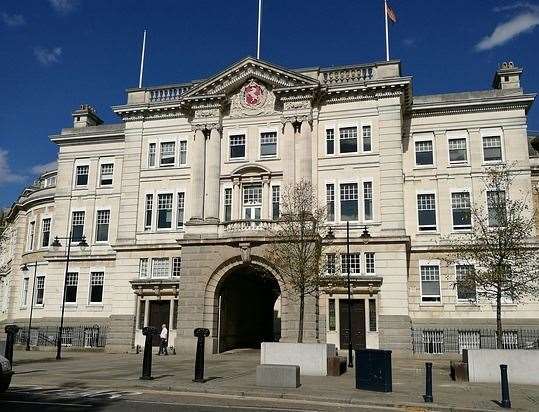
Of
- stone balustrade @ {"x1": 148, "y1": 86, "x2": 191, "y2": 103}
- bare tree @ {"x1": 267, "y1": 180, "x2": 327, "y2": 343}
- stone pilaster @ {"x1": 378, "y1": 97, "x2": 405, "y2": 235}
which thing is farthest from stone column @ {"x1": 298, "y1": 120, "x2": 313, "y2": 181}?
stone balustrade @ {"x1": 148, "y1": 86, "x2": 191, "y2": 103}

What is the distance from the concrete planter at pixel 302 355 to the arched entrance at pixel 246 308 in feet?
39.5

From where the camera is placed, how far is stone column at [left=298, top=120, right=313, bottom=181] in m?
34.9

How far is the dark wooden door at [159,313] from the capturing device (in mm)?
36281

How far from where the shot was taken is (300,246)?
28500 mm

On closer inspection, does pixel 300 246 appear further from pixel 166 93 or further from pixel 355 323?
pixel 166 93

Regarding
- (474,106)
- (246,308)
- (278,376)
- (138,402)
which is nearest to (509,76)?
(474,106)

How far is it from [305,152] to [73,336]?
21.1 m

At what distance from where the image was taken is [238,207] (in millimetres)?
35750

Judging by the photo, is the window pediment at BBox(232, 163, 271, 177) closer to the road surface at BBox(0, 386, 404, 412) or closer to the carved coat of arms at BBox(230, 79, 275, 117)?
the carved coat of arms at BBox(230, 79, 275, 117)

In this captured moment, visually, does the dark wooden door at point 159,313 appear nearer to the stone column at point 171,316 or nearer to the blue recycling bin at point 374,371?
the stone column at point 171,316

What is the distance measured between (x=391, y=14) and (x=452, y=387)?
26175 millimetres

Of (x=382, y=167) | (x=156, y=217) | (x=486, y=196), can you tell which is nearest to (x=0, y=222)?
(x=156, y=217)

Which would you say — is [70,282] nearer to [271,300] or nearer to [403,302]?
[271,300]

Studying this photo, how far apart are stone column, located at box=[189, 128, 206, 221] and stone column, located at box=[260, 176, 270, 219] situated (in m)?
4.12
